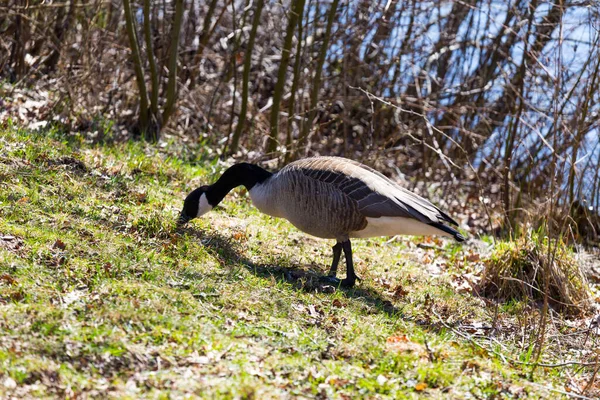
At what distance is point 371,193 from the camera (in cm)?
667

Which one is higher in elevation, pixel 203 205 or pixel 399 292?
Answer: pixel 203 205

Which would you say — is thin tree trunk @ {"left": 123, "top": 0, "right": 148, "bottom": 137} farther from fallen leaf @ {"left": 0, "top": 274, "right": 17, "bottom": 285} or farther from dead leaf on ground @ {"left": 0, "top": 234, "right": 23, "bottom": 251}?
fallen leaf @ {"left": 0, "top": 274, "right": 17, "bottom": 285}

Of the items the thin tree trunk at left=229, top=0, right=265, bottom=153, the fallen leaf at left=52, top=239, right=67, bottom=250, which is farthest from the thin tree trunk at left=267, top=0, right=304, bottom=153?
the fallen leaf at left=52, top=239, right=67, bottom=250

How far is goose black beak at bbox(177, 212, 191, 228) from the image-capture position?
727cm

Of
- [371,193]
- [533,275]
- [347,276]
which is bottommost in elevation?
[347,276]

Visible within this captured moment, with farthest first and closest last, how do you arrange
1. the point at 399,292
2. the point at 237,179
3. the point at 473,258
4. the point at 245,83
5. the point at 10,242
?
the point at 245,83, the point at 473,258, the point at 237,179, the point at 399,292, the point at 10,242

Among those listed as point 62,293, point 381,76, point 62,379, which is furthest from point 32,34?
point 62,379

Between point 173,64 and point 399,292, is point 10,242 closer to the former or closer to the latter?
point 399,292

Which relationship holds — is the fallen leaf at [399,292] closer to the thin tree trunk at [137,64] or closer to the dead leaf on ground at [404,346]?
the dead leaf on ground at [404,346]

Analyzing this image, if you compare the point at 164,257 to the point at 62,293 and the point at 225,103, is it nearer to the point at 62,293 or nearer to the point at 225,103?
the point at 62,293

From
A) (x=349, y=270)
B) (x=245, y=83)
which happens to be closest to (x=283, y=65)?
(x=245, y=83)

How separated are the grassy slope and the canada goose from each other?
0.54 metres

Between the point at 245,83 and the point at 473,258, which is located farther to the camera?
the point at 245,83

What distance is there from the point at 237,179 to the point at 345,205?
152 centimetres
